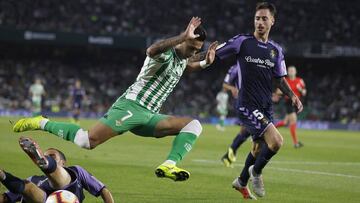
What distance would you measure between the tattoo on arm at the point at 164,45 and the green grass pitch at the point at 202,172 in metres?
2.34

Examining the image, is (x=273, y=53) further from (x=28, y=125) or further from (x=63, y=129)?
(x=28, y=125)

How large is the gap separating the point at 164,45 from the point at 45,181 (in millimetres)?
2146

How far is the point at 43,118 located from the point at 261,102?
10.8 ft

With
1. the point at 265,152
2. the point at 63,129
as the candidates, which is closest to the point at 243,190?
the point at 265,152

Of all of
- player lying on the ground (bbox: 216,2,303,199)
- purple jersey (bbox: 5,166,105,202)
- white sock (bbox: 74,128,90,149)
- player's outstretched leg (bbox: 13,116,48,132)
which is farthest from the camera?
player lying on the ground (bbox: 216,2,303,199)

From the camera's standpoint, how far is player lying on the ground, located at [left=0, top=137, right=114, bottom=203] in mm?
7102

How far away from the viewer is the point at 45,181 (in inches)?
309

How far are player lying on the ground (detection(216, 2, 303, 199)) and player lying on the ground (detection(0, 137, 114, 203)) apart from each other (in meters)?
3.34

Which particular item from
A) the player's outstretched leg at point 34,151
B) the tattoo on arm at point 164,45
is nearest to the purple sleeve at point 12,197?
the player's outstretched leg at point 34,151

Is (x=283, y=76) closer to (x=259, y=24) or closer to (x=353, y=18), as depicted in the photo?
(x=259, y=24)

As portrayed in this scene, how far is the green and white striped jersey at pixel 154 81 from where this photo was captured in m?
9.05

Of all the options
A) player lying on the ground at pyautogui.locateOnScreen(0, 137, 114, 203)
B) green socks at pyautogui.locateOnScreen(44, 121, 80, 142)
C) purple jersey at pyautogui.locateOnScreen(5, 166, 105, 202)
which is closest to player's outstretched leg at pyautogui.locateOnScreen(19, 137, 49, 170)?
player lying on the ground at pyautogui.locateOnScreen(0, 137, 114, 203)

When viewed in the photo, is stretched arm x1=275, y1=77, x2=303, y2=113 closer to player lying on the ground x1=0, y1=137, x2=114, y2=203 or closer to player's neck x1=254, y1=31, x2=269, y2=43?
player's neck x1=254, y1=31, x2=269, y2=43

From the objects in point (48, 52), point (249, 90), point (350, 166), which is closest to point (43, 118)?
point (249, 90)
